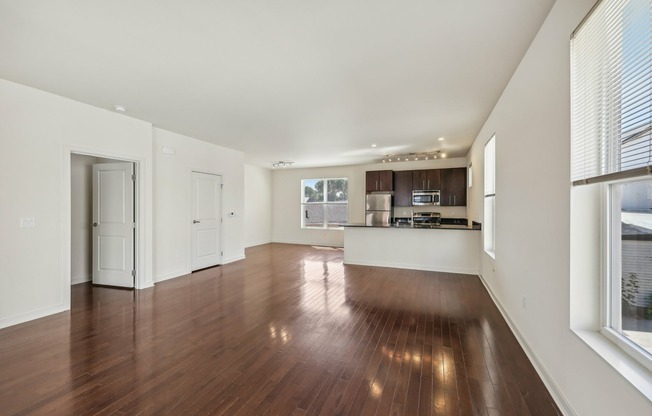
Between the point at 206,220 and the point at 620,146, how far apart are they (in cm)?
632

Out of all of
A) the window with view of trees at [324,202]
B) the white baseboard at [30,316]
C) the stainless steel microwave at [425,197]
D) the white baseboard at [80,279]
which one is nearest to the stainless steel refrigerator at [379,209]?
the stainless steel microwave at [425,197]

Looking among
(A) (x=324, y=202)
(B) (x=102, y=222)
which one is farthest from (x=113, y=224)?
(A) (x=324, y=202)

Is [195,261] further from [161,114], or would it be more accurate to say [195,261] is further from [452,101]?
[452,101]

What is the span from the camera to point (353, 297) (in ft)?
13.5

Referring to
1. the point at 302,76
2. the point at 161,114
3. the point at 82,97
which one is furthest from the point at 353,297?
the point at 82,97

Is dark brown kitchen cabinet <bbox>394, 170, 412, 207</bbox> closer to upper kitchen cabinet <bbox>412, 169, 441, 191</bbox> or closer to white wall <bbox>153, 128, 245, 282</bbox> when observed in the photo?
upper kitchen cabinet <bbox>412, 169, 441, 191</bbox>

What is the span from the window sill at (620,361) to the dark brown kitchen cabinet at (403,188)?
654cm

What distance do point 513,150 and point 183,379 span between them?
3822mm

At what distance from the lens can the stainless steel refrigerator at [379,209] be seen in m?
8.30

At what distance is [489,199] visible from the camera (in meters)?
4.61

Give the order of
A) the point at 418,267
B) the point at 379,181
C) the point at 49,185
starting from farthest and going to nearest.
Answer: the point at 379,181 → the point at 418,267 → the point at 49,185

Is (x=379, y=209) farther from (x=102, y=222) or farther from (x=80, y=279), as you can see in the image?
(x=80, y=279)

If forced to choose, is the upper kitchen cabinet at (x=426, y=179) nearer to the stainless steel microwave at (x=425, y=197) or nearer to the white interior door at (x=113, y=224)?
the stainless steel microwave at (x=425, y=197)

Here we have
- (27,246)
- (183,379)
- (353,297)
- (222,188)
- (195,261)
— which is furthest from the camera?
(222,188)
